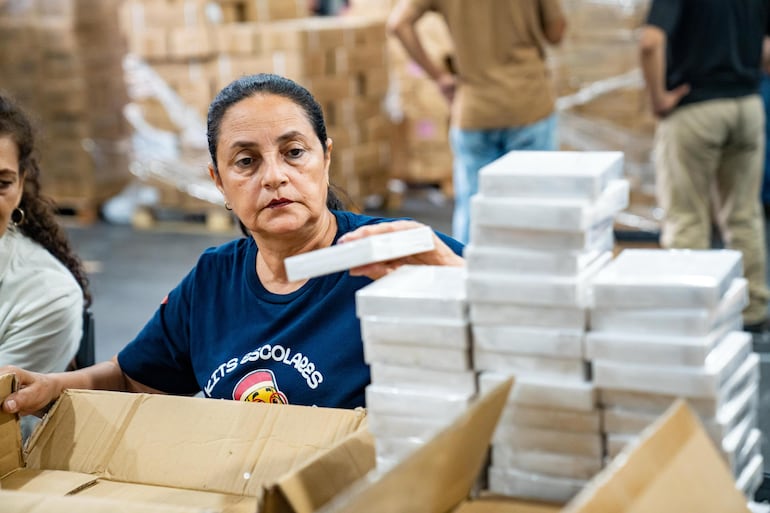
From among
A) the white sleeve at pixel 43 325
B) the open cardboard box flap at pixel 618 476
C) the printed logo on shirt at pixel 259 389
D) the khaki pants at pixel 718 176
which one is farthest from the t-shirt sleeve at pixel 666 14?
the open cardboard box flap at pixel 618 476

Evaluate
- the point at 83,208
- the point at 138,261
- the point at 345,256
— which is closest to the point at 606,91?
the point at 138,261

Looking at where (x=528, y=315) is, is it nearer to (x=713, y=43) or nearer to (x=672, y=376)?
(x=672, y=376)

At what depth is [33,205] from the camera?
3.03m

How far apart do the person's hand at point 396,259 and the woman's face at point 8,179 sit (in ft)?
3.70

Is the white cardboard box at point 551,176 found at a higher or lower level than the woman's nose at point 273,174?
higher

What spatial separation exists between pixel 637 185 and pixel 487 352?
20.5 ft

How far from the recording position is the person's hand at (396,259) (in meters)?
2.04

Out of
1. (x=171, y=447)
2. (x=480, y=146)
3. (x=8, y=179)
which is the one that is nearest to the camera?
(x=171, y=447)

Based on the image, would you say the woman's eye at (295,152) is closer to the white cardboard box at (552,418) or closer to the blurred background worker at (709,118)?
the white cardboard box at (552,418)

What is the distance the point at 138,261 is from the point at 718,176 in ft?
14.0

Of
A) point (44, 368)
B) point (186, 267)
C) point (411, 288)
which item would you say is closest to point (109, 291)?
point (186, 267)

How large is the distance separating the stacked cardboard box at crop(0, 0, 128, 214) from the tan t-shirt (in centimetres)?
405

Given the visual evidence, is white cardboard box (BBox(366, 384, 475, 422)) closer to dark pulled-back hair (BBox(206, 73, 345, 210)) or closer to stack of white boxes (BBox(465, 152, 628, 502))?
stack of white boxes (BBox(465, 152, 628, 502))

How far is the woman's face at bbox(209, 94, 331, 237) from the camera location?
98.0 inches
